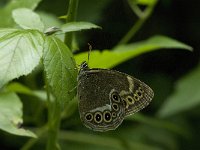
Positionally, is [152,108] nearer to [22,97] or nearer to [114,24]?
[114,24]

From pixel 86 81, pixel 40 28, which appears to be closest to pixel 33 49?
pixel 40 28

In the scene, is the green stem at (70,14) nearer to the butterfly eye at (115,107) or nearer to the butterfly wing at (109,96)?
the butterfly wing at (109,96)

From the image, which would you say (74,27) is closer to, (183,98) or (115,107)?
(115,107)


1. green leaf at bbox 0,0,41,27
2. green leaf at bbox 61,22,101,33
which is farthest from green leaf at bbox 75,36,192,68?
green leaf at bbox 61,22,101,33

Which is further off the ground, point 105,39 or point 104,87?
point 104,87

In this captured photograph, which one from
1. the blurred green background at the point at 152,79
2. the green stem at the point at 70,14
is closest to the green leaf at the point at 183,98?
the blurred green background at the point at 152,79
